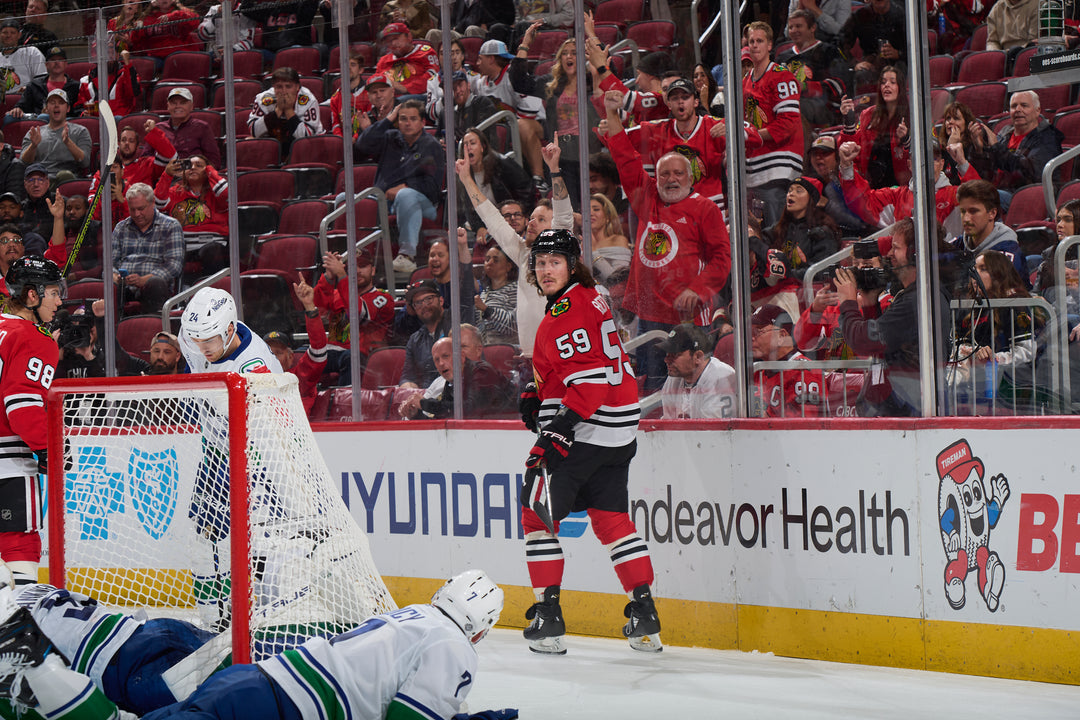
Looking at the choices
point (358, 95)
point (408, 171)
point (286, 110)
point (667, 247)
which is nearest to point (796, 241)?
point (667, 247)

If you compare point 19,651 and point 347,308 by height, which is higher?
point 347,308

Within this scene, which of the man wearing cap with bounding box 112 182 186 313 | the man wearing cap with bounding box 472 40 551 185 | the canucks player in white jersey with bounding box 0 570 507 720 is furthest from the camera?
the man wearing cap with bounding box 112 182 186 313

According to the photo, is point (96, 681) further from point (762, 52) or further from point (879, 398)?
point (762, 52)

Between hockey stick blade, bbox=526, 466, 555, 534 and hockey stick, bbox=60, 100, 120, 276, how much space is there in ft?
10.8

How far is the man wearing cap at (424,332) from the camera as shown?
5730 mm

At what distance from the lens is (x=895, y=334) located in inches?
175

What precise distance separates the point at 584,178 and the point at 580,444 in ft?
4.16

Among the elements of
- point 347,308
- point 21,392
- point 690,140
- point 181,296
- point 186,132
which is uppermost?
point 186,132

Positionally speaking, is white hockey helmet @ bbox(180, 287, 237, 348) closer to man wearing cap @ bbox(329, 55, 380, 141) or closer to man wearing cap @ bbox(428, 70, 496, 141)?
man wearing cap @ bbox(428, 70, 496, 141)

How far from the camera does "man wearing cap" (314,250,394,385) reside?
5902 millimetres

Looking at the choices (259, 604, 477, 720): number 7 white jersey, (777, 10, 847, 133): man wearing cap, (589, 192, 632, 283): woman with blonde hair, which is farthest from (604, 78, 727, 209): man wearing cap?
(259, 604, 477, 720): number 7 white jersey

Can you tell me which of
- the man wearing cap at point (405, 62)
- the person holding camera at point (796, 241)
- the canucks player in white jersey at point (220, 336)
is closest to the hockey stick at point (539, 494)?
the canucks player in white jersey at point (220, 336)

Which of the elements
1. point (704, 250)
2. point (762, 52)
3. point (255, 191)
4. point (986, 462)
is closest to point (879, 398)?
point (986, 462)

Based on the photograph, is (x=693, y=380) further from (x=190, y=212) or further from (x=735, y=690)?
(x=190, y=212)
